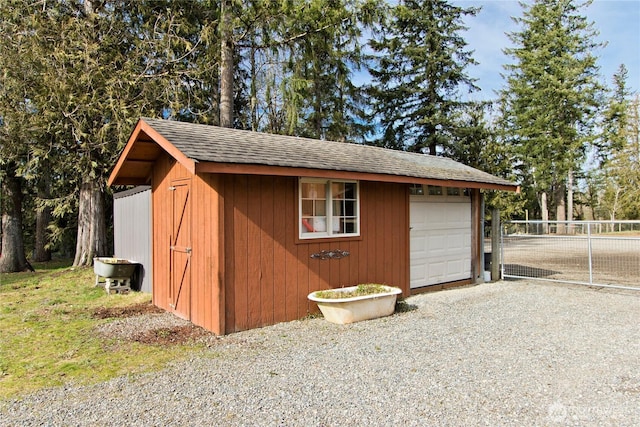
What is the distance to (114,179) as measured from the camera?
24.3 feet

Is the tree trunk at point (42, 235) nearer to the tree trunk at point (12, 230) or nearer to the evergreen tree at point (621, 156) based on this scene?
the tree trunk at point (12, 230)

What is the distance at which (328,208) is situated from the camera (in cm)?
617

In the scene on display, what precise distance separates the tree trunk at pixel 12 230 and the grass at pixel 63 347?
4486mm

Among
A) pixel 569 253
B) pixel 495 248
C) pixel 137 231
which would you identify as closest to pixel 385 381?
pixel 137 231

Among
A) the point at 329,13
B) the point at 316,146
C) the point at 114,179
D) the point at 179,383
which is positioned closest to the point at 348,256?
the point at 316,146

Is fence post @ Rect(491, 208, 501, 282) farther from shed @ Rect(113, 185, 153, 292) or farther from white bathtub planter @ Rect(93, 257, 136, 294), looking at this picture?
white bathtub planter @ Rect(93, 257, 136, 294)

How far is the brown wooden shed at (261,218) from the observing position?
5.15 metres

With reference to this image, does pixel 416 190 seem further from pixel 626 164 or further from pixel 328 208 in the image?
pixel 626 164

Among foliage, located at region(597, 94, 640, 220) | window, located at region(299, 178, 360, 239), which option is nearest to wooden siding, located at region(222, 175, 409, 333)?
window, located at region(299, 178, 360, 239)

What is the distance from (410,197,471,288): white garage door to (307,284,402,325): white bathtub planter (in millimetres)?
1850

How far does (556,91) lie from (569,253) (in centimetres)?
1698

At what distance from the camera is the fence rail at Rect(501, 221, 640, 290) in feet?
29.5

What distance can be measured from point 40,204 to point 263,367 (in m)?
11.6

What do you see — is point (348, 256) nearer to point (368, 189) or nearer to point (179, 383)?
point (368, 189)
